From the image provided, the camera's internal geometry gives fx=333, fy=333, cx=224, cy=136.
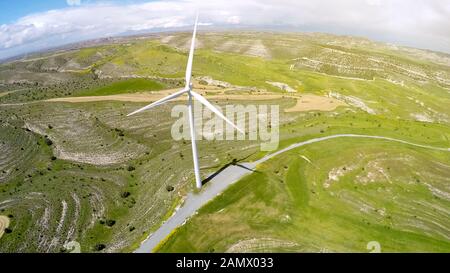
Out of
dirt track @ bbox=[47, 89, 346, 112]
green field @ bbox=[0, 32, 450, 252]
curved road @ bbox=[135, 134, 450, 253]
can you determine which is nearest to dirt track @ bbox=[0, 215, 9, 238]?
green field @ bbox=[0, 32, 450, 252]

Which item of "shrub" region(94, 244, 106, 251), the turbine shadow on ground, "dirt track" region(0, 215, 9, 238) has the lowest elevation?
"shrub" region(94, 244, 106, 251)

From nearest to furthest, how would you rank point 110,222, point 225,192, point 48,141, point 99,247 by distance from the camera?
1. point 99,247
2. point 110,222
3. point 225,192
4. point 48,141

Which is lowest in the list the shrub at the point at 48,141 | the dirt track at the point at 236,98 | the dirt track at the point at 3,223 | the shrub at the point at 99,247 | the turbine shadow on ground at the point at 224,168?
the shrub at the point at 99,247

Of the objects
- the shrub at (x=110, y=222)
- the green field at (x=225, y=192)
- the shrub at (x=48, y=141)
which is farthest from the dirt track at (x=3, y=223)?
the shrub at (x=48, y=141)

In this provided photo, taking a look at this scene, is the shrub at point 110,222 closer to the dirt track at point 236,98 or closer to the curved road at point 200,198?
the curved road at point 200,198

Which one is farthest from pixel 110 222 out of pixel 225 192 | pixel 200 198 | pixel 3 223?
pixel 225 192

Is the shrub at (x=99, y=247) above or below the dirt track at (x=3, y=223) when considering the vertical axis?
below

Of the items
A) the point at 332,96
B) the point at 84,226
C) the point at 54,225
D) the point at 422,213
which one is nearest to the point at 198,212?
the point at 84,226

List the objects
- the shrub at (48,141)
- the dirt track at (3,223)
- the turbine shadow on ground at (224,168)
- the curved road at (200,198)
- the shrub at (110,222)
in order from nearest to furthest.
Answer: the curved road at (200,198), the dirt track at (3,223), the shrub at (110,222), the turbine shadow on ground at (224,168), the shrub at (48,141)

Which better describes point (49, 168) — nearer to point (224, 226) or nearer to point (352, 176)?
point (224, 226)

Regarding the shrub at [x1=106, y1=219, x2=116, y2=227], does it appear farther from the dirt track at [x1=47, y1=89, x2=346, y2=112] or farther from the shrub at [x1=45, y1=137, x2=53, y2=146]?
the dirt track at [x1=47, y1=89, x2=346, y2=112]

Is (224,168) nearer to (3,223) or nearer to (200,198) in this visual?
(200,198)

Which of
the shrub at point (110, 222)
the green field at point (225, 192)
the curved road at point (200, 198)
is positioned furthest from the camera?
the shrub at point (110, 222)
